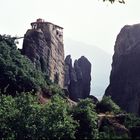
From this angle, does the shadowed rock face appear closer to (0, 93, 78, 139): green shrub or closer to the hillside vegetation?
the hillside vegetation

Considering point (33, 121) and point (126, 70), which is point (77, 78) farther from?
point (33, 121)

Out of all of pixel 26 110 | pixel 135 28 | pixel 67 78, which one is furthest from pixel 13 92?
pixel 135 28

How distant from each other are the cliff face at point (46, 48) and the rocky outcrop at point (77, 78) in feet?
53.3

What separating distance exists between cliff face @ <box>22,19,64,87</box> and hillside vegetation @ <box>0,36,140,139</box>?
11.1 metres

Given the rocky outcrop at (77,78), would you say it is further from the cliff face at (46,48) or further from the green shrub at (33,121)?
the green shrub at (33,121)

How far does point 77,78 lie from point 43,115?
3710 inches

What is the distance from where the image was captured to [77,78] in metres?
160

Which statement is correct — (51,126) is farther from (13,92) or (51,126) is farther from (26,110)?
(13,92)

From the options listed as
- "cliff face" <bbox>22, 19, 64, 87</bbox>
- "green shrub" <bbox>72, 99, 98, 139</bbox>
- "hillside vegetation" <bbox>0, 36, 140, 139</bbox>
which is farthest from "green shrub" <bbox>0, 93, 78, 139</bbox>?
"cliff face" <bbox>22, 19, 64, 87</bbox>

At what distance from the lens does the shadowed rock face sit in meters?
150

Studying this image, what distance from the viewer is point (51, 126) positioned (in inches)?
2510

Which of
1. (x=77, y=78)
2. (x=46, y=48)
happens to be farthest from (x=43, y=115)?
(x=77, y=78)

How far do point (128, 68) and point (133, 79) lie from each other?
15.3 feet

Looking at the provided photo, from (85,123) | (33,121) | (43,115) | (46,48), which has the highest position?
(46,48)
